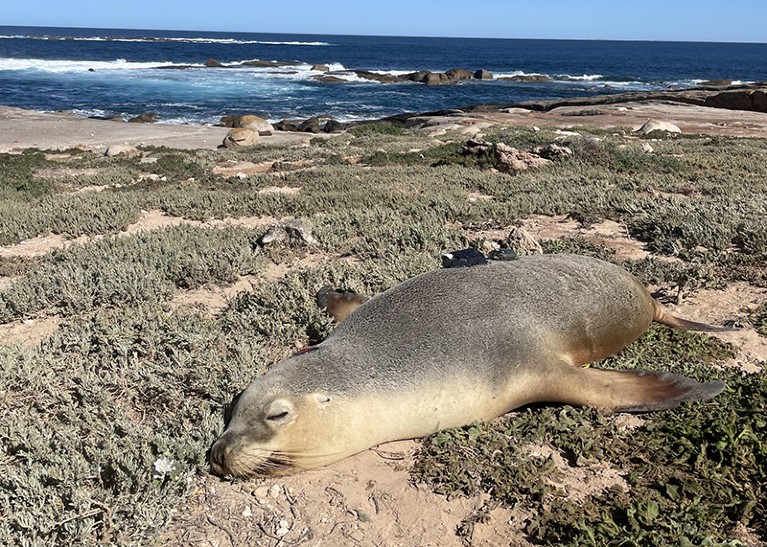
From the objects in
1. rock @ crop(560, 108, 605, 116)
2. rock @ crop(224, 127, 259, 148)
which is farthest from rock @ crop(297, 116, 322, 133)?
rock @ crop(560, 108, 605, 116)

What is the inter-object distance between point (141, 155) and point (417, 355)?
1602 centimetres

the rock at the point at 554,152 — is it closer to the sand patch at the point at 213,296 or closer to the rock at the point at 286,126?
the sand patch at the point at 213,296

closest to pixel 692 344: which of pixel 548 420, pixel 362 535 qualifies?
pixel 548 420

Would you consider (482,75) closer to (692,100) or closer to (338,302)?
(692,100)

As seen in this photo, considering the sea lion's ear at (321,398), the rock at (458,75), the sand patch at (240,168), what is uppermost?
the rock at (458,75)

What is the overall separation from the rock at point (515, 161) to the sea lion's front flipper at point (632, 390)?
893 cm

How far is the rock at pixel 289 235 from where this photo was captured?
732 centimetres

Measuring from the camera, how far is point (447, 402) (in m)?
3.46

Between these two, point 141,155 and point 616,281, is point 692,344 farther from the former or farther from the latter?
point 141,155

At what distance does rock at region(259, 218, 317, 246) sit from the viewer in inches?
288

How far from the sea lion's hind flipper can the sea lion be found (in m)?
1.01

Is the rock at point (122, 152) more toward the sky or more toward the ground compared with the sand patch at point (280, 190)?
more toward the ground

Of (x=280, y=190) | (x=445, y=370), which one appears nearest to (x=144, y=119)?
(x=280, y=190)

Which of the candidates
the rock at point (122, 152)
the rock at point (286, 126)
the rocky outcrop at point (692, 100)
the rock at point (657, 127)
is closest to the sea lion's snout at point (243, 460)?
the rock at point (122, 152)
